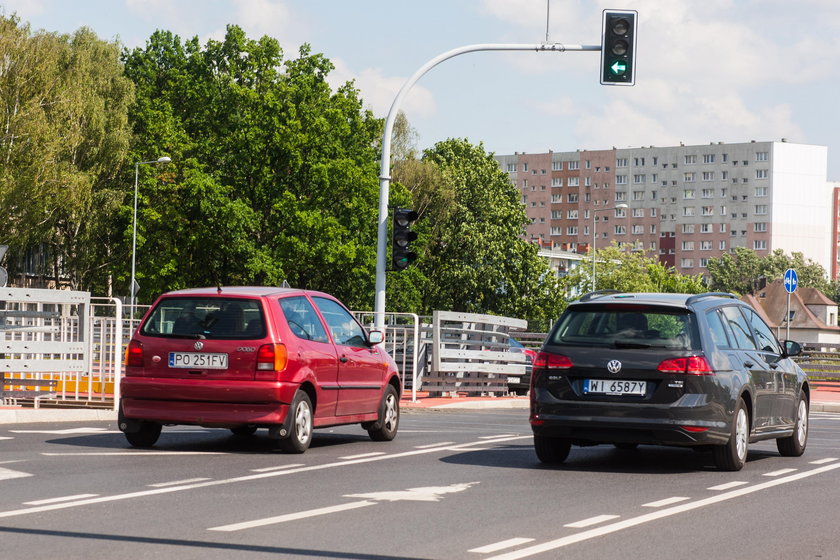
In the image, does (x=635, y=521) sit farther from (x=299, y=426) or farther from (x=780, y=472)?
(x=299, y=426)

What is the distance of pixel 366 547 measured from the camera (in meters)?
7.52

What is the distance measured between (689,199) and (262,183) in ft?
397

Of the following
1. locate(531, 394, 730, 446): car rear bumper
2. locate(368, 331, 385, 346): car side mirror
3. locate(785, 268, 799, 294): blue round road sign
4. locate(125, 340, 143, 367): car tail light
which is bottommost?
locate(531, 394, 730, 446): car rear bumper

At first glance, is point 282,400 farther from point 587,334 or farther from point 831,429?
point 831,429

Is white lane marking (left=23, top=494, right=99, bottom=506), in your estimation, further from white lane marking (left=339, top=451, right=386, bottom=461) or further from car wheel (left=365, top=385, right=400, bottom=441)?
car wheel (left=365, top=385, right=400, bottom=441)

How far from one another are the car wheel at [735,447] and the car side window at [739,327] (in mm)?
757

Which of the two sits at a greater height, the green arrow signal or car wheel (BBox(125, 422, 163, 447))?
the green arrow signal

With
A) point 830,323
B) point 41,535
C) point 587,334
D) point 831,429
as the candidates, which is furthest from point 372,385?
point 830,323

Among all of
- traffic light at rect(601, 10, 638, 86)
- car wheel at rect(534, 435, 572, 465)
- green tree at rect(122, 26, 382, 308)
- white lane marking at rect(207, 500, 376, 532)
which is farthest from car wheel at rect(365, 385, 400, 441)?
green tree at rect(122, 26, 382, 308)

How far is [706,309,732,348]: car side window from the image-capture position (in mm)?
12672

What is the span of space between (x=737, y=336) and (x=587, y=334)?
5.40 ft

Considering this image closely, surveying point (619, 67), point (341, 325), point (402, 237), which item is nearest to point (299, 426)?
point (341, 325)

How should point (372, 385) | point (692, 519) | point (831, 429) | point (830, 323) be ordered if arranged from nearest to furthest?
point (692, 519) < point (372, 385) < point (831, 429) < point (830, 323)

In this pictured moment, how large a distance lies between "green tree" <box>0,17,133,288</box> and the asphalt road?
124 ft
